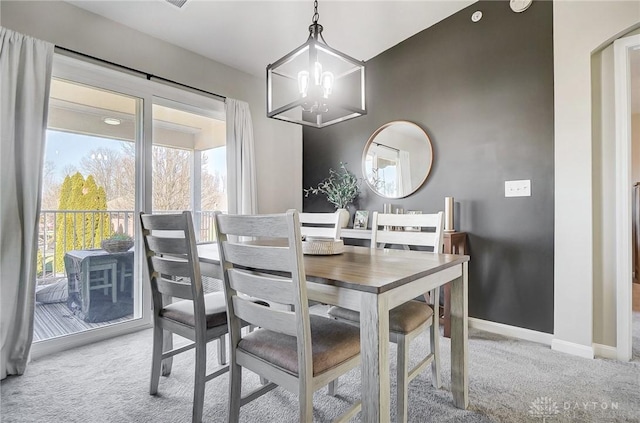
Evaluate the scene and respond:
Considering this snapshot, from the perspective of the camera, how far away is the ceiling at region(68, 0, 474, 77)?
101 inches

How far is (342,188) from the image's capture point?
140 inches

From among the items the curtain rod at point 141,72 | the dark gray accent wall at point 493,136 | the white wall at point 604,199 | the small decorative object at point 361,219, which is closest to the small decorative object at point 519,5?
the dark gray accent wall at point 493,136

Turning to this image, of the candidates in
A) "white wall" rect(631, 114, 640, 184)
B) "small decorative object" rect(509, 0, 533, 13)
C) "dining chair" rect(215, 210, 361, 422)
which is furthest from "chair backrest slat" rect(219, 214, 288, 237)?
"white wall" rect(631, 114, 640, 184)

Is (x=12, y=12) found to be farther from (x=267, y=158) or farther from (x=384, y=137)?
(x=384, y=137)

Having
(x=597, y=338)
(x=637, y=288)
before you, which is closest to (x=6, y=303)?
(x=597, y=338)

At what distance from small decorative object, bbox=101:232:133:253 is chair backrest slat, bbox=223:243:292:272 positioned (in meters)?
2.03

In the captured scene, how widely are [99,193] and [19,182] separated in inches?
23.5

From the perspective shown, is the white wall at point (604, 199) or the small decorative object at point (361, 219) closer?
the white wall at point (604, 199)

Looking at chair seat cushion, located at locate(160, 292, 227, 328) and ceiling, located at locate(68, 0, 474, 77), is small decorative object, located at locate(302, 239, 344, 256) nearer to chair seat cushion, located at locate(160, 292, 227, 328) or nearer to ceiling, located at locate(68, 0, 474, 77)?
chair seat cushion, located at locate(160, 292, 227, 328)

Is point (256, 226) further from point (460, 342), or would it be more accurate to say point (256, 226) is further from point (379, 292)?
point (460, 342)

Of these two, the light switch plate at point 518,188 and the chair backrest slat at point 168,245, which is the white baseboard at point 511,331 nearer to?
the light switch plate at point 518,188

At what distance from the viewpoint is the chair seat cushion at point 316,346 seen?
114cm

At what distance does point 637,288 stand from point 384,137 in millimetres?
3707

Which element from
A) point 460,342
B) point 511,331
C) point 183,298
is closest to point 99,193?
point 183,298
